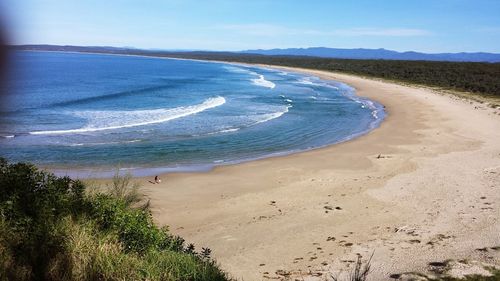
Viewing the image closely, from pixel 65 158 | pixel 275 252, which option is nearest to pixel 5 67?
pixel 275 252

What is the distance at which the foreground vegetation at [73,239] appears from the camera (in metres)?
6.58

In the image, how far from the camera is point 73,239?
684 centimetres

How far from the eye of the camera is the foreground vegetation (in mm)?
6578

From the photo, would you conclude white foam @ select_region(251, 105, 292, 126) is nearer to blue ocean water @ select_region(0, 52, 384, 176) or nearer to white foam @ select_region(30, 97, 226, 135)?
blue ocean water @ select_region(0, 52, 384, 176)

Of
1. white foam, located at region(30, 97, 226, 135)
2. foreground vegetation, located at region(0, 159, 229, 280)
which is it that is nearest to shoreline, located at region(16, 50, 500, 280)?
foreground vegetation, located at region(0, 159, 229, 280)

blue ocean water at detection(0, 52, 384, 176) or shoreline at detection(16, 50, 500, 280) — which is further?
blue ocean water at detection(0, 52, 384, 176)

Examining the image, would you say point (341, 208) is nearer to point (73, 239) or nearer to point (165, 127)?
point (73, 239)

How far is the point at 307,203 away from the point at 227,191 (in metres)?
2.96

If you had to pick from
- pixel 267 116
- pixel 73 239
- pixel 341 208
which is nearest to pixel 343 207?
pixel 341 208

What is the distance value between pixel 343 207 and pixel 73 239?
29.0 feet

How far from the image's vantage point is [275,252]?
10.8 m

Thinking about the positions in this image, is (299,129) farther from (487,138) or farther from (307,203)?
(307,203)

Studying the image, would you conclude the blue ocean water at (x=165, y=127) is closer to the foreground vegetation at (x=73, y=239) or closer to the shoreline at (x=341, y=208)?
the shoreline at (x=341, y=208)

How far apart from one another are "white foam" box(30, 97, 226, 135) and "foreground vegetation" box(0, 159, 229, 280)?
20.4m
